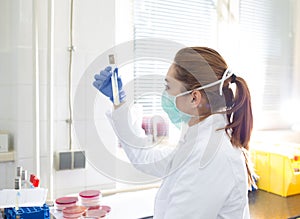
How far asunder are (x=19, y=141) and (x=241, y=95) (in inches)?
37.1

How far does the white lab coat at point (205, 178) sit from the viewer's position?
842 mm

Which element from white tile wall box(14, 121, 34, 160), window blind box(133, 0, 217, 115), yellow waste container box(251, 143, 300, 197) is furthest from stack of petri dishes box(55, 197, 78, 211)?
yellow waste container box(251, 143, 300, 197)

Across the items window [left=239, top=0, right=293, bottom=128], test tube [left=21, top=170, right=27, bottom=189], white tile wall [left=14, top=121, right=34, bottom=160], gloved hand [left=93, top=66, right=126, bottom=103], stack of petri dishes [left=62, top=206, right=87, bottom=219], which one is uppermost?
window [left=239, top=0, right=293, bottom=128]

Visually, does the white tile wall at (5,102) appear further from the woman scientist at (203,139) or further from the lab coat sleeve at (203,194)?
the lab coat sleeve at (203,194)

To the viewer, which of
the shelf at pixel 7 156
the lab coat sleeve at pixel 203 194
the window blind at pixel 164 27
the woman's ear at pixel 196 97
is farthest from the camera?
the window blind at pixel 164 27

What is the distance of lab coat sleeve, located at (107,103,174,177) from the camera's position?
105cm

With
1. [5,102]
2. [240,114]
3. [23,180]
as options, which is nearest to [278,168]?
Answer: [240,114]

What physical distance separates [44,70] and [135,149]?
61 centimetres

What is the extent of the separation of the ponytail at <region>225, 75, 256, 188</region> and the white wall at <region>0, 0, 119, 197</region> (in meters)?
0.74

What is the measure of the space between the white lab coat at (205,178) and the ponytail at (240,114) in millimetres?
29

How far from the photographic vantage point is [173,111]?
3.51 feet

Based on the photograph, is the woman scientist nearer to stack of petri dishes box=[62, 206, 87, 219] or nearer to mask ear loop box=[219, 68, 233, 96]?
mask ear loop box=[219, 68, 233, 96]

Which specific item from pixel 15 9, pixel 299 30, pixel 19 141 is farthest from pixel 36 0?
pixel 299 30

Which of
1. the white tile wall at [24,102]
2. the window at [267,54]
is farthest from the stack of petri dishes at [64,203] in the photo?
the window at [267,54]
